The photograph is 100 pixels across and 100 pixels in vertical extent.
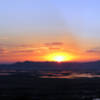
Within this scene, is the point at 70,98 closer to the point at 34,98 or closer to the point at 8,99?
the point at 34,98

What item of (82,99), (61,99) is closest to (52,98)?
(61,99)

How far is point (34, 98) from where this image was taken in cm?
3366

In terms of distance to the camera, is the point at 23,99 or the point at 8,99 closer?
the point at 23,99

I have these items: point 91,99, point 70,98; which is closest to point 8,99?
point 70,98

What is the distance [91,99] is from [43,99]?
661 centimetres

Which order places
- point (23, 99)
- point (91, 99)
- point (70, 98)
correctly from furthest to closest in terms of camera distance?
point (70, 98), point (91, 99), point (23, 99)

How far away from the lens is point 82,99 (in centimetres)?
3319

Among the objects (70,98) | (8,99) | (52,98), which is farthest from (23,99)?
(70,98)

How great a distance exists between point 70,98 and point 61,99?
171cm

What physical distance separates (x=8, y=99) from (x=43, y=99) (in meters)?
4.83

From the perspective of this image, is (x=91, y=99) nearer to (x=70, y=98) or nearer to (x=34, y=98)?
(x=70, y=98)

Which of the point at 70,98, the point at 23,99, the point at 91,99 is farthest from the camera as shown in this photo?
the point at 70,98

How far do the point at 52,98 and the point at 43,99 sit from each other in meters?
1.58

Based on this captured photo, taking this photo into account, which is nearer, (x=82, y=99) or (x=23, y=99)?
(x=23, y=99)
